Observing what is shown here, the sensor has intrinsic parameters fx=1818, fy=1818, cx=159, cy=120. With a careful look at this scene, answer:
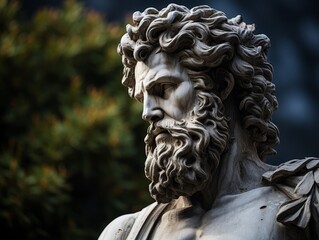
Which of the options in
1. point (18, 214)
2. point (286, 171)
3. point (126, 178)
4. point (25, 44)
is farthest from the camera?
point (25, 44)

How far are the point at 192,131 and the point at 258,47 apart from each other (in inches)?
25.6

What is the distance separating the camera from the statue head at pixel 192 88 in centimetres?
965

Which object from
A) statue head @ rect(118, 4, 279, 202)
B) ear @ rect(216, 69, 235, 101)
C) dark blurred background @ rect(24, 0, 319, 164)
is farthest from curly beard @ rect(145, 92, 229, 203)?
dark blurred background @ rect(24, 0, 319, 164)

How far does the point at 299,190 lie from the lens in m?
9.50

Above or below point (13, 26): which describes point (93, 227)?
below

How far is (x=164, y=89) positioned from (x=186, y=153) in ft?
1.32

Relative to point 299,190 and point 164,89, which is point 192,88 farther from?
point 299,190

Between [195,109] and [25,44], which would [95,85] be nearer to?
[25,44]

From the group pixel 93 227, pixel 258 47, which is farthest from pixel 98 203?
pixel 258 47

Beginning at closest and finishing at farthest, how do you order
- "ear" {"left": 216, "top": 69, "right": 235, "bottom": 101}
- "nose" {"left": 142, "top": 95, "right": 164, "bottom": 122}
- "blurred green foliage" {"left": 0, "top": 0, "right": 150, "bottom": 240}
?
"nose" {"left": 142, "top": 95, "right": 164, "bottom": 122}
"ear" {"left": 216, "top": 69, "right": 235, "bottom": 101}
"blurred green foliage" {"left": 0, "top": 0, "right": 150, "bottom": 240}

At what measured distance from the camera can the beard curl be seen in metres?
9.62

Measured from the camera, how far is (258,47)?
9.94 meters

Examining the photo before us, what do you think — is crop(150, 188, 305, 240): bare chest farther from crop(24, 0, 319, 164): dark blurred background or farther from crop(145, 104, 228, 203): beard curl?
crop(24, 0, 319, 164): dark blurred background

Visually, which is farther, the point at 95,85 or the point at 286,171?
the point at 95,85
